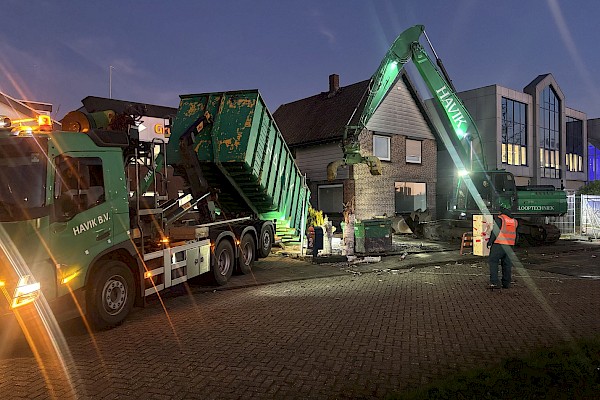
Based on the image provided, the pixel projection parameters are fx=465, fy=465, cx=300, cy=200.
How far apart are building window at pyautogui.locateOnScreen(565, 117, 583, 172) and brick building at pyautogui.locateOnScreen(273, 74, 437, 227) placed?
20.6 metres

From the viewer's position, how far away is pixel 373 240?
572 inches

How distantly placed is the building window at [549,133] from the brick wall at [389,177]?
45.9 ft

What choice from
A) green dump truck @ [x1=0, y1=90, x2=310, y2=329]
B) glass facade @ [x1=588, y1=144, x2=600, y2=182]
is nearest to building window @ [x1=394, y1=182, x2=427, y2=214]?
green dump truck @ [x1=0, y1=90, x2=310, y2=329]

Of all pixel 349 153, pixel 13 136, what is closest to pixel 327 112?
pixel 349 153

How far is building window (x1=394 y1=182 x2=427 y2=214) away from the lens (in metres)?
24.1

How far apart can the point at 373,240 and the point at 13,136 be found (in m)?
10.7

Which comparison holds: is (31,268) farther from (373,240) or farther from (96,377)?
(373,240)

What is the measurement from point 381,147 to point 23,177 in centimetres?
1923

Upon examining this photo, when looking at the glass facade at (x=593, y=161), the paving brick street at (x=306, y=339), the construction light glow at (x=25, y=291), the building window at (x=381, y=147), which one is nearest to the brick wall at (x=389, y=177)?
the building window at (x=381, y=147)

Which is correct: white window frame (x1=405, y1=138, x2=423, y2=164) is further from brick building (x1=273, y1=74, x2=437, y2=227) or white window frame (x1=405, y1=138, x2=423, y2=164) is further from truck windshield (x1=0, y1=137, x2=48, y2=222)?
truck windshield (x1=0, y1=137, x2=48, y2=222)

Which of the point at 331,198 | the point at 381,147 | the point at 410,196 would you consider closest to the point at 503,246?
the point at 381,147

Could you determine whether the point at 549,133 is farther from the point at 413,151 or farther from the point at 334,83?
the point at 334,83

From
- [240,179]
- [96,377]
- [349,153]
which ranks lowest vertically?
[96,377]

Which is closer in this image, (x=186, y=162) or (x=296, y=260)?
(x=186, y=162)
